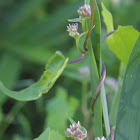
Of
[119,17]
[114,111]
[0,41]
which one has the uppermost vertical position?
[114,111]

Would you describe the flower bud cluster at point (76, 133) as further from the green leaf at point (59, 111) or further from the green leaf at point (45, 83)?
the green leaf at point (59, 111)

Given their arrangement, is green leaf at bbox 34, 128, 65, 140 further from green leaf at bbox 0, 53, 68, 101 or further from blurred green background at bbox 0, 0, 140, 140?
blurred green background at bbox 0, 0, 140, 140

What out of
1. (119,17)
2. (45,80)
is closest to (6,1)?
(119,17)

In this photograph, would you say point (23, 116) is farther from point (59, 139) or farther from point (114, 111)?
point (59, 139)

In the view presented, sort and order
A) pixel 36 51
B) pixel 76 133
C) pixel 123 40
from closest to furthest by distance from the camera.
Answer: pixel 76 133 < pixel 123 40 < pixel 36 51

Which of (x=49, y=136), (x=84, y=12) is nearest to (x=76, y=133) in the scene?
(x=49, y=136)

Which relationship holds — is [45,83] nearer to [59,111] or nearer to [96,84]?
[96,84]
